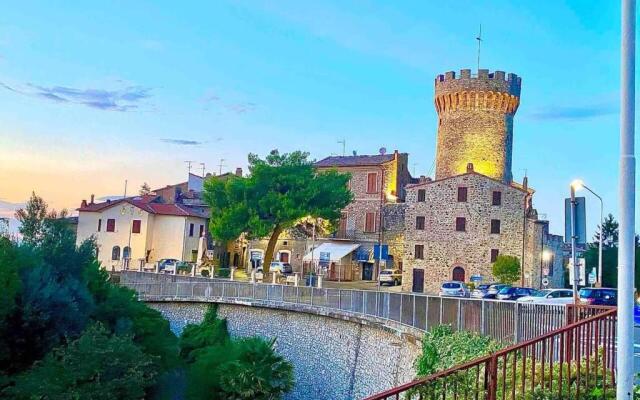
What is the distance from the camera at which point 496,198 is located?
47.7m

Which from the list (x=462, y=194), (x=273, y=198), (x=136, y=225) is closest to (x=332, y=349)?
(x=273, y=198)

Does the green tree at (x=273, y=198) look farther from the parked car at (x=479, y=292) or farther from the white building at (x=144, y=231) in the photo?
the parked car at (x=479, y=292)

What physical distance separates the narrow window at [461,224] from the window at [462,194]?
54.2 inches

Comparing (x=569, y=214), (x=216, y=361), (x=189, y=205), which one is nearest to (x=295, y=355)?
(x=216, y=361)

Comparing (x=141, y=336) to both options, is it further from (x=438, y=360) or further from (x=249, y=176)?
(x=249, y=176)

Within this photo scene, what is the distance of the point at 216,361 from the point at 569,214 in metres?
18.4

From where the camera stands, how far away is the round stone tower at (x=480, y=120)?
183 ft

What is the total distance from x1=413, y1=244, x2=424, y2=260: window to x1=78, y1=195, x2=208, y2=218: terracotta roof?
23.6m

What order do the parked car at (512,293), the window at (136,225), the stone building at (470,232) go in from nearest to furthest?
the parked car at (512,293)
the stone building at (470,232)
the window at (136,225)

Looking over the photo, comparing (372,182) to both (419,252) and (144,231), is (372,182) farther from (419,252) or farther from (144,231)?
(144,231)

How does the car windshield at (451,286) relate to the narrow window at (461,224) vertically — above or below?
below

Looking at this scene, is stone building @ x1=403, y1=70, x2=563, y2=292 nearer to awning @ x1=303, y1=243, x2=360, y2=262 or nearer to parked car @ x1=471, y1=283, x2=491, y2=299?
parked car @ x1=471, y1=283, x2=491, y2=299

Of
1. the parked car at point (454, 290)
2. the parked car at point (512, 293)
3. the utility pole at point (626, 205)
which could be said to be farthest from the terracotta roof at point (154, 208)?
the utility pole at point (626, 205)

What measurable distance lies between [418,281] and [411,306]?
30.6 metres
